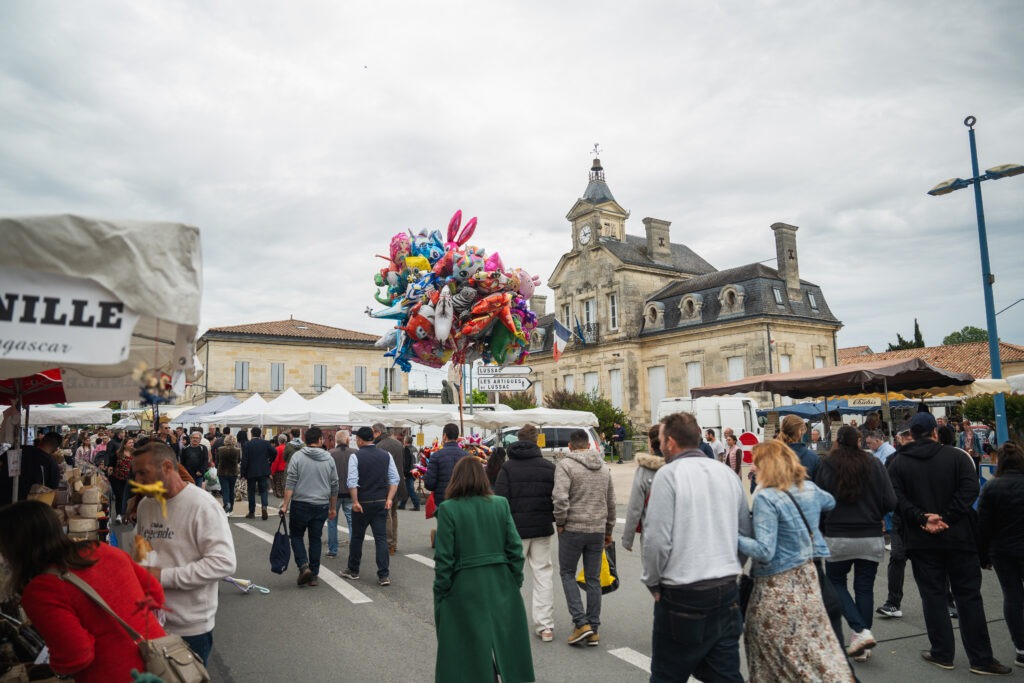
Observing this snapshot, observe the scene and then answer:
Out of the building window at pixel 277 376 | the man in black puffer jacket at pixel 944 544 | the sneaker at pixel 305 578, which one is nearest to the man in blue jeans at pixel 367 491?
the sneaker at pixel 305 578

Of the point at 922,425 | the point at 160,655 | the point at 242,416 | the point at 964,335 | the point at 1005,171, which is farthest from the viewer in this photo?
the point at 964,335

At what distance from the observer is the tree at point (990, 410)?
82.6ft

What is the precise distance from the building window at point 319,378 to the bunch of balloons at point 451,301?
148 feet

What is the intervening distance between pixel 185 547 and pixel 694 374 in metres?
37.3

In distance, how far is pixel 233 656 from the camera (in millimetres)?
6023

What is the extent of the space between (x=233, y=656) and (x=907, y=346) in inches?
2238

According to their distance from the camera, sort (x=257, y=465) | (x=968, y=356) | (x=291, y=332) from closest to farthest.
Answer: (x=257, y=465), (x=968, y=356), (x=291, y=332)

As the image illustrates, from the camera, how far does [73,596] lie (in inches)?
114

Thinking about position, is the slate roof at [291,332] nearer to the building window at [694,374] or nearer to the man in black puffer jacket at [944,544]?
the building window at [694,374]

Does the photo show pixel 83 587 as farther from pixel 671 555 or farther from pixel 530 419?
pixel 530 419

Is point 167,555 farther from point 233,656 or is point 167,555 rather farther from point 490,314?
point 490,314

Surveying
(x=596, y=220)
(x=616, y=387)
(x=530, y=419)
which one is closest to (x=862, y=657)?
(x=530, y=419)

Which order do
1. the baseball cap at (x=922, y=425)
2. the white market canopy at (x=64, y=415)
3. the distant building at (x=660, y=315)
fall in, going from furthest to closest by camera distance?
1. the distant building at (x=660, y=315)
2. the white market canopy at (x=64, y=415)
3. the baseball cap at (x=922, y=425)

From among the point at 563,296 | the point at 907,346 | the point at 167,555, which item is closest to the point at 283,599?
the point at 167,555
